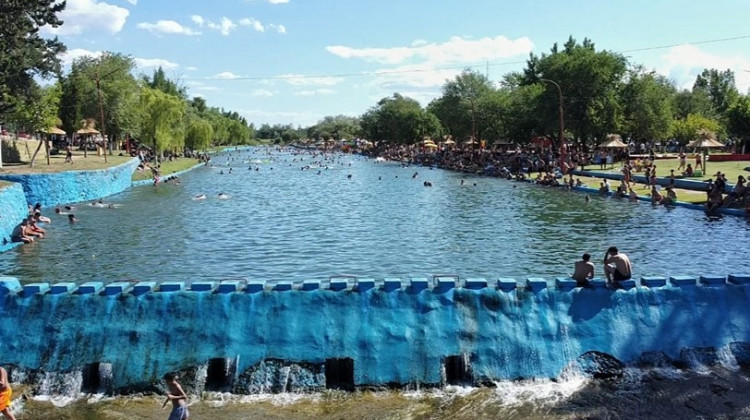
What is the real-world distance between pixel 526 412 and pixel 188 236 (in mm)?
21896

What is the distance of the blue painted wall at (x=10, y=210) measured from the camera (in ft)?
93.1

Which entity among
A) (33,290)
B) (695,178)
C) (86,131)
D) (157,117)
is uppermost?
(157,117)

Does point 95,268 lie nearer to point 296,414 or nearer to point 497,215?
point 296,414

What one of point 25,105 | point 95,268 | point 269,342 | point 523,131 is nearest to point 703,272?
point 269,342

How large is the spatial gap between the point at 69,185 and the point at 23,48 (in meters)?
10.1

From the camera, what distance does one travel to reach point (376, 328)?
13.8 m

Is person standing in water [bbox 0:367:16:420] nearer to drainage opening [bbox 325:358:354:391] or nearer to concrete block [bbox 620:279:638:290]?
drainage opening [bbox 325:358:354:391]

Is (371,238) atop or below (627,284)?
below

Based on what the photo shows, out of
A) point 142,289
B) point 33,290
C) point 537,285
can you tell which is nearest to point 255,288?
point 142,289

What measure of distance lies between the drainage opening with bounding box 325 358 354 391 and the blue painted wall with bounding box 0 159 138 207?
1211 inches

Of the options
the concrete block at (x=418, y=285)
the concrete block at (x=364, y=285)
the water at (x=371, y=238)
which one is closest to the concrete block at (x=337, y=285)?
the concrete block at (x=364, y=285)

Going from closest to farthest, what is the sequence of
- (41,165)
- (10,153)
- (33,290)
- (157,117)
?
1. (33,290)
2. (41,165)
3. (10,153)
4. (157,117)

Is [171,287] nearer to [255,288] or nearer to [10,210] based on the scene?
[255,288]

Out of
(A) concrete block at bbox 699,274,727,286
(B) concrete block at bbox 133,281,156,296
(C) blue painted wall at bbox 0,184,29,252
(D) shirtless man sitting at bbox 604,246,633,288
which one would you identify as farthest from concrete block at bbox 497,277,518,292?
(C) blue painted wall at bbox 0,184,29,252
